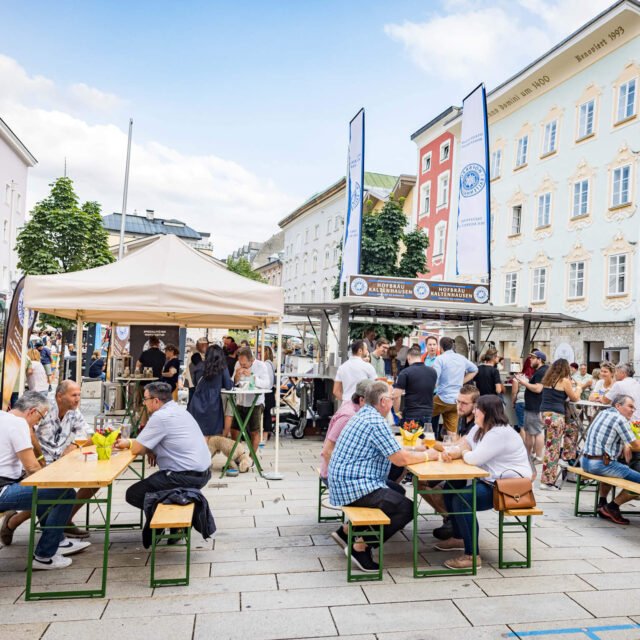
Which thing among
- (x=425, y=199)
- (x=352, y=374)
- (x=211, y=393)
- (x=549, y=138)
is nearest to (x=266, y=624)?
(x=211, y=393)

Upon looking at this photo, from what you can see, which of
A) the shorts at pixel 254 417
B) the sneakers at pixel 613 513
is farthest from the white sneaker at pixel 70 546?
the sneakers at pixel 613 513

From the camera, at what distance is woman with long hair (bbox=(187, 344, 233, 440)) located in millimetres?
8336

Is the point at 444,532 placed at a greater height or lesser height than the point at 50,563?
greater

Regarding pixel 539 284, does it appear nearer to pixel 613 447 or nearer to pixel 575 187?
pixel 575 187

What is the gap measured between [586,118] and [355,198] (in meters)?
12.6

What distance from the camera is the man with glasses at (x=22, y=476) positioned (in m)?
4.80

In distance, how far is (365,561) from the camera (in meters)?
4.96

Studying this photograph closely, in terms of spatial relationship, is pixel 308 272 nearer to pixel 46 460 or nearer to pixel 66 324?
pixel 66 324

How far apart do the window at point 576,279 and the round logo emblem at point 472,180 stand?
10.5 metres

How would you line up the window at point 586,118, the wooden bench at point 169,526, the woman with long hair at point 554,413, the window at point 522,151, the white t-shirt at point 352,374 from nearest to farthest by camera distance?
the wooden bench at point 169,526, the woman with long hair at point 554,413, the white t-shirt at point 352,374, the window at point 586,118, the window at point 522,151

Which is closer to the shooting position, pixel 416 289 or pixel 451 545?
pixel 451 545

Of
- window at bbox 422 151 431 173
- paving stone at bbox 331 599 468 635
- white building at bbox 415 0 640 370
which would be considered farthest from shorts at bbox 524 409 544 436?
window at bbox 422 151 431 173

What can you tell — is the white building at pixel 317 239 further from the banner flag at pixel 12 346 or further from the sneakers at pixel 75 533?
the sneakers at pixel 75 533

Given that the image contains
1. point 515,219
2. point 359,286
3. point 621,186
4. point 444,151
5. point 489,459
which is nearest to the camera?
point 489,459
